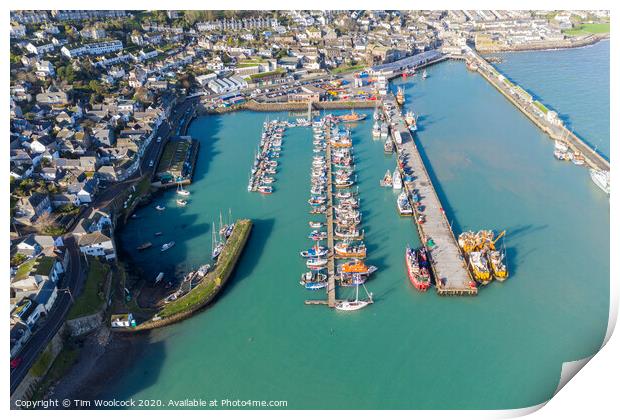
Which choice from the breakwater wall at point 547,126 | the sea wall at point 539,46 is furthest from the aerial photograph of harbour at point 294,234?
the sea wall at point 539,46

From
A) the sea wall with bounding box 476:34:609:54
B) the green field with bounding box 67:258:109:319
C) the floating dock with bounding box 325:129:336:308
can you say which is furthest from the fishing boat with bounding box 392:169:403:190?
the sea wall with bounding box 476:34:609:54

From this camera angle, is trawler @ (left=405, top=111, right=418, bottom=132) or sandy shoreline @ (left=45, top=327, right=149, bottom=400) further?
trawler @ (left=405, top=111, right=418, bottom=132)

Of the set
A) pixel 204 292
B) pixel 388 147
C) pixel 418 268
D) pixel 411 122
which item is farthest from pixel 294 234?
pixel 411 122

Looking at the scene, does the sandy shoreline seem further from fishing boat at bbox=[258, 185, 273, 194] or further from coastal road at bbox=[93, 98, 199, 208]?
fishing boat at bbox=[258, 185, 273, 194]

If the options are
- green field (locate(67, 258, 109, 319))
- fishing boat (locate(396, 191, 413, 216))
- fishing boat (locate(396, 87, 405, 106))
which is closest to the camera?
green field (locate(67, 258, 109, 319))

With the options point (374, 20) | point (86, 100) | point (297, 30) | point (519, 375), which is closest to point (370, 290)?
point (519, 375)

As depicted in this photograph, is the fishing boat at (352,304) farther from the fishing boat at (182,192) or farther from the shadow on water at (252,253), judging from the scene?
the fishing boat at (182,192)

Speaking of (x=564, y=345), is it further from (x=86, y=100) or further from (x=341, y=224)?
(x=86, y=100)

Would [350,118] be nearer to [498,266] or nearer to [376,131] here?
A: [376,131]
